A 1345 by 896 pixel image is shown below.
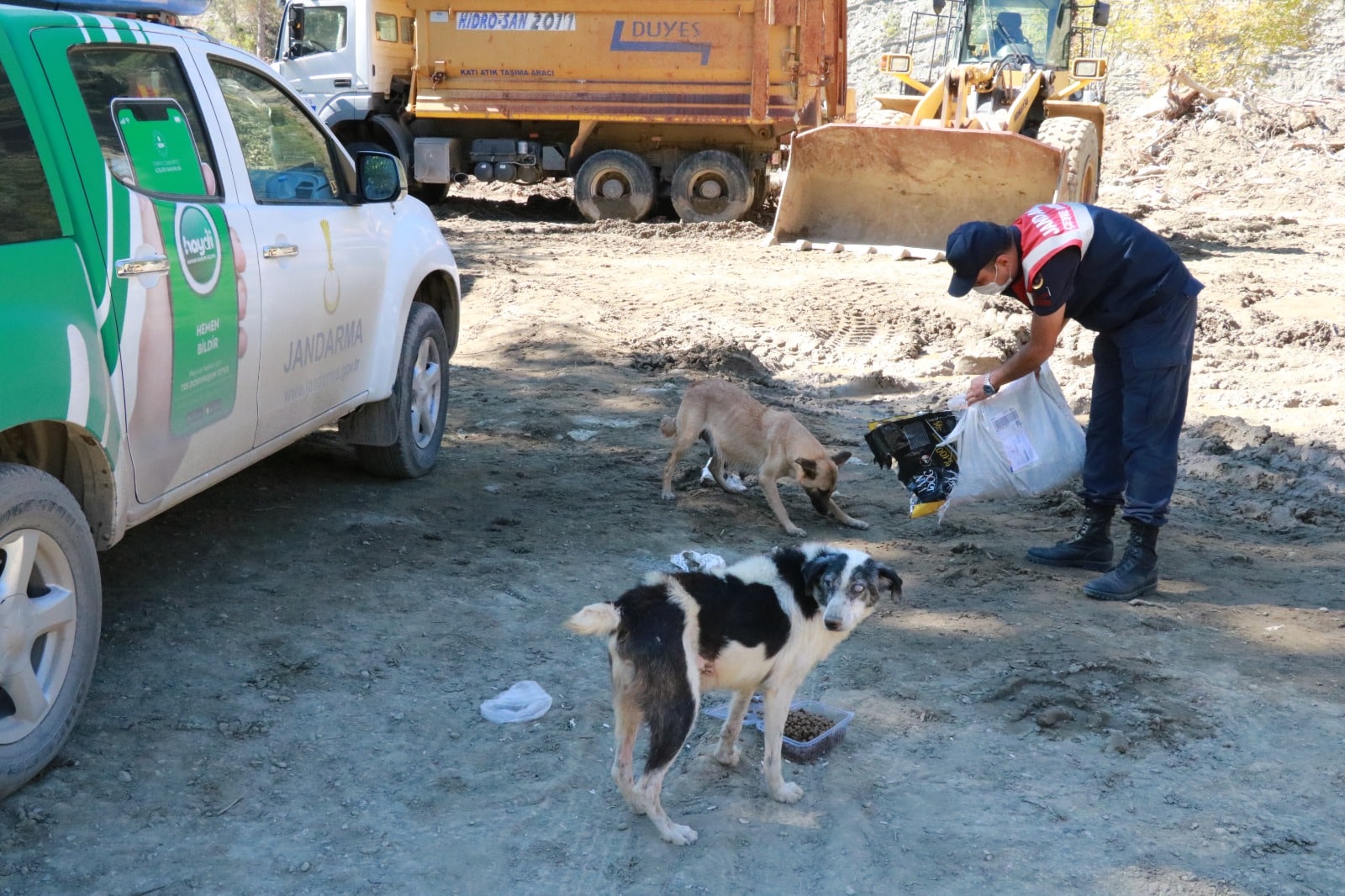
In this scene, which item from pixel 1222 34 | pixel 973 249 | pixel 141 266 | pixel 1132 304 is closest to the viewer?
pixel 141 266

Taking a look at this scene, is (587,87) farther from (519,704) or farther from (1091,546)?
(519,704)

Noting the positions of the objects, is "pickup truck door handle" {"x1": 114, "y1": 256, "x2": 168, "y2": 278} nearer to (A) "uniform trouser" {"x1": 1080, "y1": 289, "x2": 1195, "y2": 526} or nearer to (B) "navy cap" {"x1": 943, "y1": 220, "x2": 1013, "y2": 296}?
(B) "navy cap" {"x1": 943, "y1": 220, "x2": 1013, "y2": 296}

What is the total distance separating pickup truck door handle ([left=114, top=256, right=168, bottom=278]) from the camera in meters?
3.47

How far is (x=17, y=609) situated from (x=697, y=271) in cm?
993

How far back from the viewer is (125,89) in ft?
12.4

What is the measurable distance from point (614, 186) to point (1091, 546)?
41.9 ft

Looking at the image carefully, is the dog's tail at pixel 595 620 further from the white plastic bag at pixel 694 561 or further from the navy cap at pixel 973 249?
the navy cap at pixel 973 249

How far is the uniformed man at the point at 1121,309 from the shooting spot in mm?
4801

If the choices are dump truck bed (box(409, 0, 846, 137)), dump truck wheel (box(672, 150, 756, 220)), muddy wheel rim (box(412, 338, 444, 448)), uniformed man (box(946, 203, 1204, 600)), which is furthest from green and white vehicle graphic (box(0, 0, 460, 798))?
dump truck wheel (box(672, 150, 756, 220))

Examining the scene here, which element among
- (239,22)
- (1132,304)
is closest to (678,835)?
(1132,304)

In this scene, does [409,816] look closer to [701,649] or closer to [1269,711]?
[701,649]

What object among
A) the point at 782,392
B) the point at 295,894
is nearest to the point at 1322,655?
the point at 295,894

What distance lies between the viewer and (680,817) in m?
3.37

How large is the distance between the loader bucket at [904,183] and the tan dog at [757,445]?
703 centimetres
